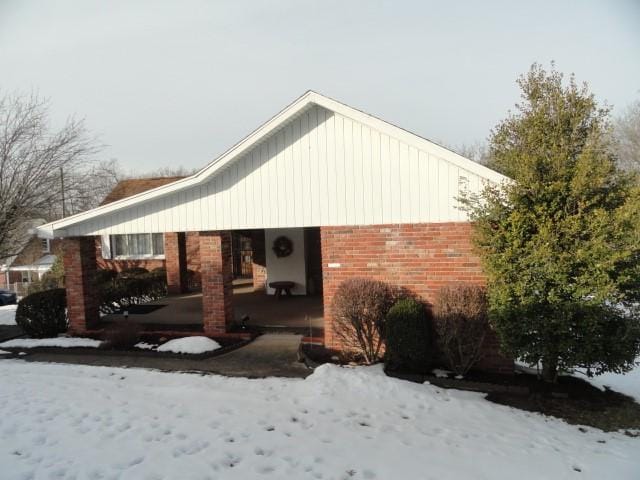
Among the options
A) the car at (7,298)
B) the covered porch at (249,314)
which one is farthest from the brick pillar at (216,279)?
A: the car at (7,298)

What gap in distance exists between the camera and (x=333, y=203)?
8617 mm

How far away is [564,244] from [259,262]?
11.5 m

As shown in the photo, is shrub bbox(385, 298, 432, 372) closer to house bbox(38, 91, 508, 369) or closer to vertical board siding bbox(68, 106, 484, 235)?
house bbox(38, 91, 508, 369)

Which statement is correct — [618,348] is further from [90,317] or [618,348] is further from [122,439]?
[90,317]

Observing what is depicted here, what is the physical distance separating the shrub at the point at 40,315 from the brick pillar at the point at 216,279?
432 cm

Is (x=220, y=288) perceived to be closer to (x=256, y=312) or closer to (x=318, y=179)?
(x=256, y=312)

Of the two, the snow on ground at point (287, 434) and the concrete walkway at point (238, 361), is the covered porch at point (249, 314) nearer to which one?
the concrete walkway at point (238, 361)

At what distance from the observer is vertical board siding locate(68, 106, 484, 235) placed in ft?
26.3

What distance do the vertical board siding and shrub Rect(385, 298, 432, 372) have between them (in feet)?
5.74

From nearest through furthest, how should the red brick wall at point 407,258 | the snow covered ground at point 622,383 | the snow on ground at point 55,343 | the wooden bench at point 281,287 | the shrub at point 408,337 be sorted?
the shrub at point 408,337 → the snow covered ground at point 622,383 → the red brick wall at point 407,258 → the snow on ground at point 55,343 → the wooden bench at point 281,287

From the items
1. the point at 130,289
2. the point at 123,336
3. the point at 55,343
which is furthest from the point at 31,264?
the point at 123,336

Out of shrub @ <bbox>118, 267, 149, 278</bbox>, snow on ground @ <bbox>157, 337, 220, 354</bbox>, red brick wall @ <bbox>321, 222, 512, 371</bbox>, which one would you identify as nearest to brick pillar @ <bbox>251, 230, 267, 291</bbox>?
shrub @ <bbox>118, 267, 149, 278</bbox>

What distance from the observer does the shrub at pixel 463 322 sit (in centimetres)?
730

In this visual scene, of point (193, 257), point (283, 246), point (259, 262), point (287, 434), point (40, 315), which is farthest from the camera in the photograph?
point (193, 257)
